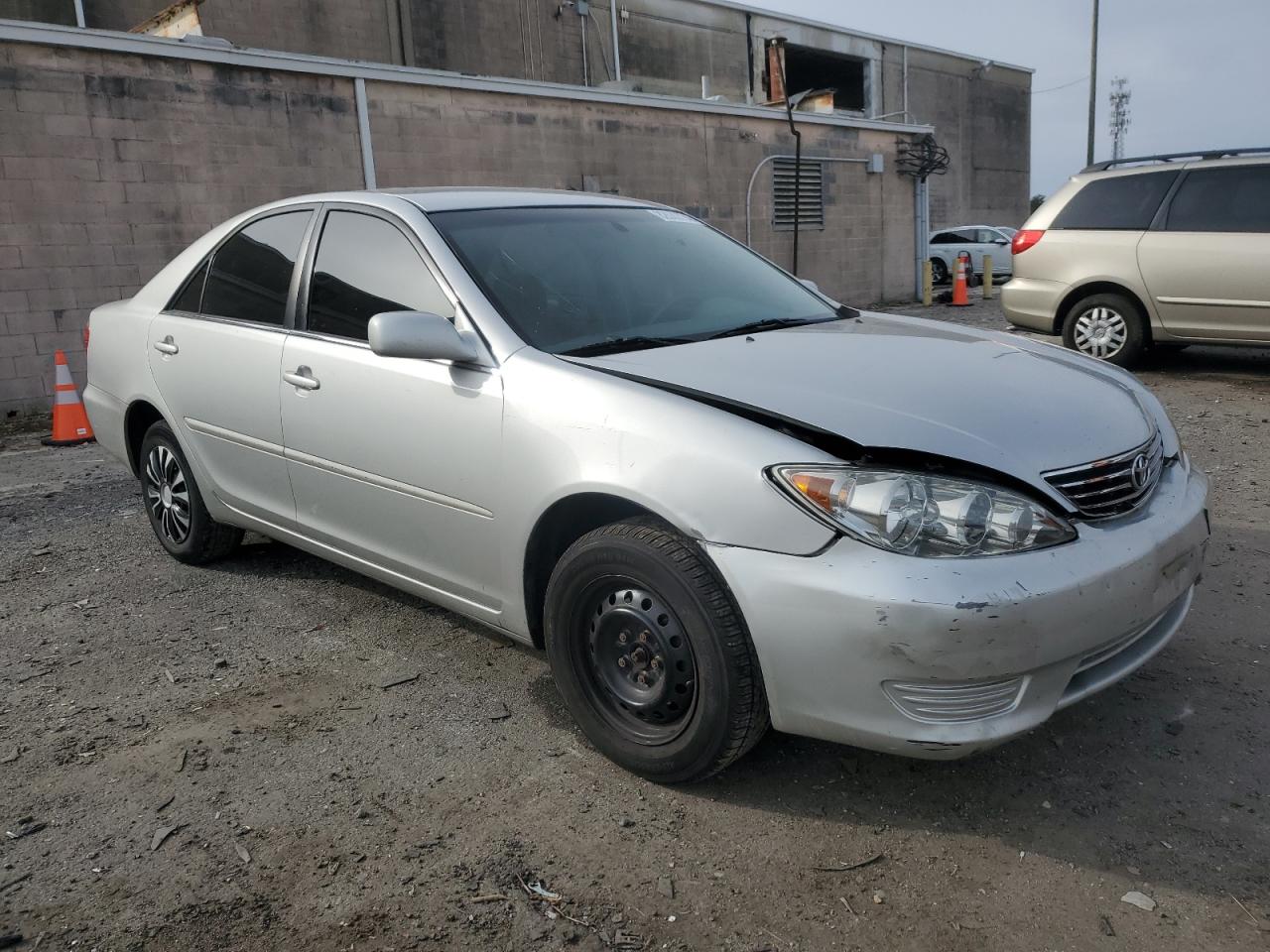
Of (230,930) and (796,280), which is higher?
(796,280)

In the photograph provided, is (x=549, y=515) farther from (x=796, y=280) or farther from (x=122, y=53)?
(x=122, y=53)

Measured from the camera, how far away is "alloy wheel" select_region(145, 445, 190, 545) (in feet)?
14.7

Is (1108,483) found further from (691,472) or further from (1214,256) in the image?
(1214,256)

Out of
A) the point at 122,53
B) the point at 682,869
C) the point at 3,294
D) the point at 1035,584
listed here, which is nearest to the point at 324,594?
the point at 682,869

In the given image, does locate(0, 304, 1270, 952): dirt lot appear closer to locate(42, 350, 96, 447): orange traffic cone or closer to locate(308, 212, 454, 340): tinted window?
locate(308, 212, 454, 340): tinted window

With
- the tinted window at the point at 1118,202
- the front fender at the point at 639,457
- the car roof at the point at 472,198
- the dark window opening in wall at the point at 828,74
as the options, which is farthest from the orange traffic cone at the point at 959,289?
the front fender at the point at 639,457

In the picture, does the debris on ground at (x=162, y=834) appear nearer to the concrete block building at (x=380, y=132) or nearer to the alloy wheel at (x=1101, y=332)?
the alloy wheel at (x=1101, y=332)

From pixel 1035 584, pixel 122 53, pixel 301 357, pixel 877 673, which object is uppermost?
pixel 122 53

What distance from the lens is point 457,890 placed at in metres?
2.28

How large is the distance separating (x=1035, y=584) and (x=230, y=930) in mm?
1901

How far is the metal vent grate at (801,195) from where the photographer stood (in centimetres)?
1595

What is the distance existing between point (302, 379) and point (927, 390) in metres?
2.14

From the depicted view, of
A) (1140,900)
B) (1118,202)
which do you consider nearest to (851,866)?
(1140,900)

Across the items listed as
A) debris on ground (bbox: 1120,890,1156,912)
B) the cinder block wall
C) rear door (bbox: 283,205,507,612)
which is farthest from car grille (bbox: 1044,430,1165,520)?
the cinder block wall
